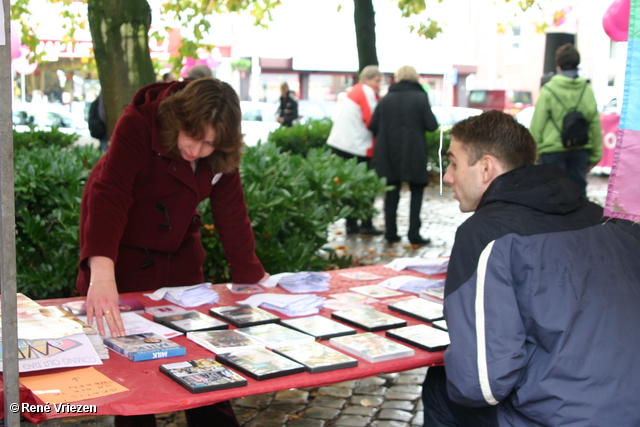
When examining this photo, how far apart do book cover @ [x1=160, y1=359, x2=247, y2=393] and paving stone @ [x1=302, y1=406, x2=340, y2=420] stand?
1.59m

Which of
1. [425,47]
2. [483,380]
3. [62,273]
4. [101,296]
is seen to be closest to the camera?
[483,380]

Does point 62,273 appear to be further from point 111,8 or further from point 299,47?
point 299,47

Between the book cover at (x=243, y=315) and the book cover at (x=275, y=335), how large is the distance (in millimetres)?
31

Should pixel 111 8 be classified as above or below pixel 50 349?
above

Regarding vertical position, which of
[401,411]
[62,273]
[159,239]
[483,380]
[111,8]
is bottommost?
[401,411]

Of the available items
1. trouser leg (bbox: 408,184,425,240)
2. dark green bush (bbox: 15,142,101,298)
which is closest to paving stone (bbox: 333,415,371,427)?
dark green bush (bbox: 15,142,101,298)

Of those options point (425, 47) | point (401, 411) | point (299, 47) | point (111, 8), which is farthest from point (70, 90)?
point (401, 411)

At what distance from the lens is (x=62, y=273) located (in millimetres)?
Result: 4340

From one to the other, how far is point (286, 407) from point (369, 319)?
4.16ft

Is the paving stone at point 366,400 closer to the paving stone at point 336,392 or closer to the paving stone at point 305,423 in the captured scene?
the paving stone at point 336,392

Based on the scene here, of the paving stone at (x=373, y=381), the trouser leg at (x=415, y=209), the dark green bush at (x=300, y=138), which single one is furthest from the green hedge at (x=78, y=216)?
the dark green bush at (x=300, y=138)

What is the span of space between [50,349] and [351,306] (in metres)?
1.25

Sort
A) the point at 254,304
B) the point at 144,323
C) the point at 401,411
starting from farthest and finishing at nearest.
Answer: the point at 401,411, the point at 254,304, the point at 144,323

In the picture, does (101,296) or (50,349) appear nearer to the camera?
(50,349)
